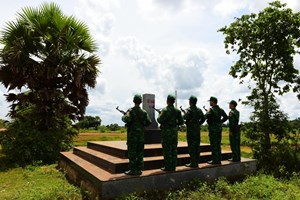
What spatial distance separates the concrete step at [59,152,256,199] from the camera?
5.94 m

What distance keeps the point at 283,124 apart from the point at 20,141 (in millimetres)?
10635

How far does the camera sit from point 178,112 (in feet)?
23.2

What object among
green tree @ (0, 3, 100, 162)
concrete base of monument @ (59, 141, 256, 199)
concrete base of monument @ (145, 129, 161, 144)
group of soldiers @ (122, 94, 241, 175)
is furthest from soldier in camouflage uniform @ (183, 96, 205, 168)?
green tree @ (0, 3, 100, 162)

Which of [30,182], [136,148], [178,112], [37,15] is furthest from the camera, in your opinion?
[37,15]

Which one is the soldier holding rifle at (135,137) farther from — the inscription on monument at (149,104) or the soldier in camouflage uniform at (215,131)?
the inscription on monument at (149,104)

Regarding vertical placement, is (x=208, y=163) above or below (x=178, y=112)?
below

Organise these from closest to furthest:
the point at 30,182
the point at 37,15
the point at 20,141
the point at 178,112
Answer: the point at 178,112, the point at 30,182, the point at 20,141, the point at 37,15

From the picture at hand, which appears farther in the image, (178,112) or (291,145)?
(291,145)

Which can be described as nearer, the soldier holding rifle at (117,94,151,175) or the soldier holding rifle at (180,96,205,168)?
the soldier holding rifle at (117,94,151,175)

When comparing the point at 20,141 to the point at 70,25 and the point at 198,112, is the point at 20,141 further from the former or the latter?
the point at 198,112

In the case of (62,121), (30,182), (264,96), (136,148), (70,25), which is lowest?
(30,182)

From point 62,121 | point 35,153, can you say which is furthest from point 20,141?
point 62,121

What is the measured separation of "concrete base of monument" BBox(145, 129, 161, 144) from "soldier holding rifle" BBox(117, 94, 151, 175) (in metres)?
2.88

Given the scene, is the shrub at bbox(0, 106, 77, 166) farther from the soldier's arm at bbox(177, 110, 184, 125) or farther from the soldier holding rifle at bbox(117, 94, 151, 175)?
the soldier's arm at bbox(177, 110, 184, 125)
